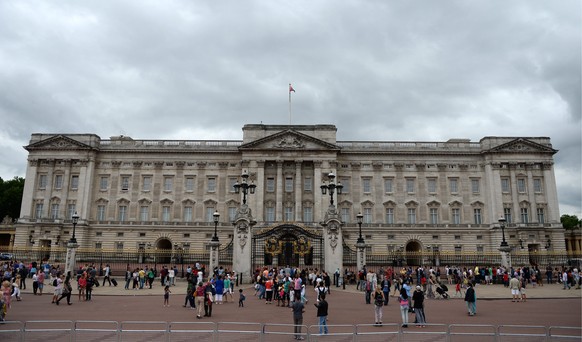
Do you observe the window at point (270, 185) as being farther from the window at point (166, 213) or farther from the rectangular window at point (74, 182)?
the rectangular window at point (74, 182)

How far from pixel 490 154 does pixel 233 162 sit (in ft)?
118

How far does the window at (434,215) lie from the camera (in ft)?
194

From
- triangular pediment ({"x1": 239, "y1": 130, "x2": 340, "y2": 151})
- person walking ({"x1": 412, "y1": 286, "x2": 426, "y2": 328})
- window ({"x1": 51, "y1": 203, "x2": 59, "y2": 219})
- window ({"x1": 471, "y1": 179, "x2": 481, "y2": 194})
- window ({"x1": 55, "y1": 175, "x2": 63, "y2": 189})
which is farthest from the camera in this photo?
window ({"x1": 471, "y1": 179, "x2": 481, "y2": 194})

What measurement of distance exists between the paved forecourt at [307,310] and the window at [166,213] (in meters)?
33.2

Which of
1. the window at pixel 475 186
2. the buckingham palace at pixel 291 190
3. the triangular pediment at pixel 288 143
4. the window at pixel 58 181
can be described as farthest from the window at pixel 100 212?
the window at pixel 475 186

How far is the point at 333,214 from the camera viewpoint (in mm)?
31172

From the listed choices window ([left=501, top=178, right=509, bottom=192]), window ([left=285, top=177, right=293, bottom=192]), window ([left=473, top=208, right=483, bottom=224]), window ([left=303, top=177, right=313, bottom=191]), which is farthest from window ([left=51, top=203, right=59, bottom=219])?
window ([left=501, top=178, right=509, bottom=192])

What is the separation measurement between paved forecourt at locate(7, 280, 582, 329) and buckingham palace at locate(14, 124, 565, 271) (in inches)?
1261

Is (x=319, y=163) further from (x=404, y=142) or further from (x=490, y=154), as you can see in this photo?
(x=490, y=154)

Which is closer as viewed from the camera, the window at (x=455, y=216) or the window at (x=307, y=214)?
the window at (x=307, y=214)

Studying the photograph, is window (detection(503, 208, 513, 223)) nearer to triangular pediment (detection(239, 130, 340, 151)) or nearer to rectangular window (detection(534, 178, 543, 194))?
rectangular window (detection(534, 178, 543, 194))

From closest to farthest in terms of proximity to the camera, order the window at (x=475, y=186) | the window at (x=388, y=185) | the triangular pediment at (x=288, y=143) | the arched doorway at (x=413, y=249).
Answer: the arched doorway at (x=413, y=249) < the triangular pediment at (x=288, y=143) < the window at (x=475, y=186) < the window at (x=388, y=185)

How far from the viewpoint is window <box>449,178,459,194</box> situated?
2370 inches

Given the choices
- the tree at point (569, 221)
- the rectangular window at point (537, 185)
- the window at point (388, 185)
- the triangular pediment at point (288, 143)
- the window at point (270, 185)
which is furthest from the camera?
the tree at point (569, 221)
